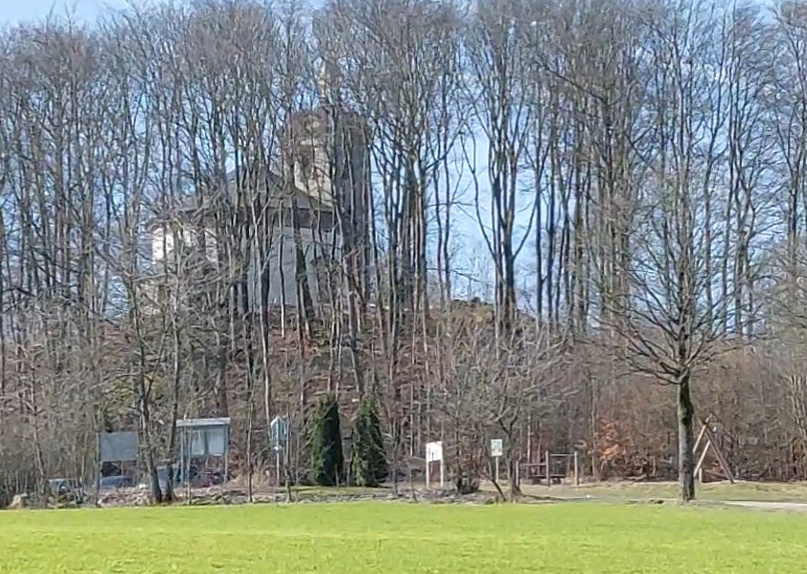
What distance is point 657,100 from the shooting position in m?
41.0

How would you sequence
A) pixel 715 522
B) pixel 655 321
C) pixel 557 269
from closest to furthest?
pixel 715 522
pixel 655 321
pixel 557 269

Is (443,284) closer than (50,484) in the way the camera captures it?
No

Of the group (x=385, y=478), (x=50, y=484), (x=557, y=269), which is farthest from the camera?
(x=557, y=269)

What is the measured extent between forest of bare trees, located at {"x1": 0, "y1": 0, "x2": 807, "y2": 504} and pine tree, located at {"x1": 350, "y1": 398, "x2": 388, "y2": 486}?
508 mm

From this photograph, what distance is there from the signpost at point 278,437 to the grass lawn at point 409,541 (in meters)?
8.47

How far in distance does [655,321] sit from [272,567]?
18353 millimetres

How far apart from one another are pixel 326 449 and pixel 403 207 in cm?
1020

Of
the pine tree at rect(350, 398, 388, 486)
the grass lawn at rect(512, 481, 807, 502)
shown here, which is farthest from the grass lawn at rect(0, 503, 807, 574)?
the pine tree at rect(350, 398, 388, 486)

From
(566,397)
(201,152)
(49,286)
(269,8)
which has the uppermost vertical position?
(269,8)

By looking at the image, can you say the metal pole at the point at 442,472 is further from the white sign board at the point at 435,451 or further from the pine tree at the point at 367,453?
the pine tree at the point at 367,453

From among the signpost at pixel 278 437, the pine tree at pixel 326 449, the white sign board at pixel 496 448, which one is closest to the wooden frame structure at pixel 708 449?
the white sign board at pixel 496 448

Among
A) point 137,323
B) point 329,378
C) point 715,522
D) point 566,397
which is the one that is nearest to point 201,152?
point 329,378

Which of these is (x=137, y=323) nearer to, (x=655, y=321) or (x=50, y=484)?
(x=50, y=484)

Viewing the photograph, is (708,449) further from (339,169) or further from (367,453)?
(339,169)
